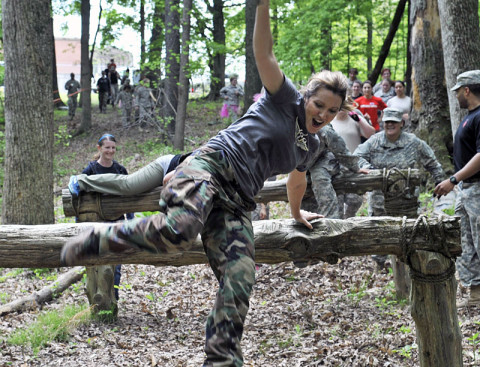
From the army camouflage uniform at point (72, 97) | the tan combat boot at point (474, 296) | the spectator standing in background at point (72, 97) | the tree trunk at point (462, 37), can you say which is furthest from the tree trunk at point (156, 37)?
the tan combat boot at point (474, 296)

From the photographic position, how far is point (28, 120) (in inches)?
338

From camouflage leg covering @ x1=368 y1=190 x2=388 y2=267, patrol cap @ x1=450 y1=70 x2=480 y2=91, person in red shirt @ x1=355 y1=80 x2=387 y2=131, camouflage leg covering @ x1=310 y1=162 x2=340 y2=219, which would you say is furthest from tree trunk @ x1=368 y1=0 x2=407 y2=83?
patrol cap @ x1=450 y1=70 x2=480 y2=91

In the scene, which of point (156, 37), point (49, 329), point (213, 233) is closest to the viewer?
point (213, 233)

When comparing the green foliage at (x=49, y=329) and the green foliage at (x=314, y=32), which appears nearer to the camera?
the green foliage at (x=49, y=329)

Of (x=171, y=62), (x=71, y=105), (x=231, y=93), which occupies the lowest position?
(x=71, y=105)

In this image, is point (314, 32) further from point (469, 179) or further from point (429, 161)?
point (469, 179)

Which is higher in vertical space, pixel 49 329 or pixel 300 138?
pixel 300 138

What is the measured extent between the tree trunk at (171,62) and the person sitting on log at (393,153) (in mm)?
11700

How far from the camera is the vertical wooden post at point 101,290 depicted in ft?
19.8

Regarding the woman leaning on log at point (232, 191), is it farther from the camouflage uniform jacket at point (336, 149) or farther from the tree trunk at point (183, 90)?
the tree trunk at point (183, 90)

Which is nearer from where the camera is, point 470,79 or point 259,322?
point 470,79

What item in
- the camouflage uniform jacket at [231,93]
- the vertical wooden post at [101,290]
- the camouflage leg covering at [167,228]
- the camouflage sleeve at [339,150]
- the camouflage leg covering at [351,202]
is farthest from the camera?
the camouflage uniform jacket at [231,93]

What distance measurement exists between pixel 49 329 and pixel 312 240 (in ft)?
10.9

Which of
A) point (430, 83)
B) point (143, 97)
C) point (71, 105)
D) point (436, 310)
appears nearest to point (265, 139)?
point (436, 310)
